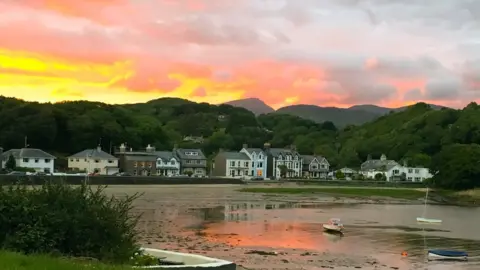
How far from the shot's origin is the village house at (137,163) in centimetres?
11162

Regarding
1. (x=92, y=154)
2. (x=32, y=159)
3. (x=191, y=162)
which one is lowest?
(x=32, y=159)

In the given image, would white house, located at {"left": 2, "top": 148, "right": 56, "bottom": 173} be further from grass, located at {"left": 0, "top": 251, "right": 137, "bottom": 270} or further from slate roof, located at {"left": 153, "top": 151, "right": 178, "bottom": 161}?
grass, located at {"left": 0, "top": 251, "right": 137, "bottom": 270}

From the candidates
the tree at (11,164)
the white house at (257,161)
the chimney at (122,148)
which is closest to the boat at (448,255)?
the tree at (11,164)

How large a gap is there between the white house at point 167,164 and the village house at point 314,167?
35.2 meters

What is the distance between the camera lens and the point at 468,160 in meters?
105

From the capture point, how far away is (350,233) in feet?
124

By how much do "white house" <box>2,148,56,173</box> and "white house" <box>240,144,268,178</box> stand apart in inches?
1765

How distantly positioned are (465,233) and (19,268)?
38.3 metres

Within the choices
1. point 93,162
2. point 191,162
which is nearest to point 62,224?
point 93,162

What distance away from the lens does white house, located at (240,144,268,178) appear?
12850 cm

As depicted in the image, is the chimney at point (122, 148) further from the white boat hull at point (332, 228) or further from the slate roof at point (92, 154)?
the white boat hull at point (332, 228)

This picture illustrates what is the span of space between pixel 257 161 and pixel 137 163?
2967cm

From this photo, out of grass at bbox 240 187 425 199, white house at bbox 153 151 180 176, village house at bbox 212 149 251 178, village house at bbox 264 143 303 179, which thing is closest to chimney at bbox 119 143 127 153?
white house at bbox 153 151 180 176

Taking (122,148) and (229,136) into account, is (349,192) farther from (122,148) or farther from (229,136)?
(229,136)
